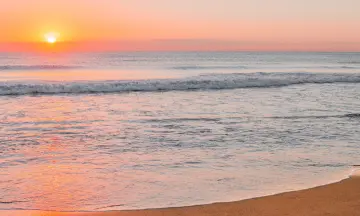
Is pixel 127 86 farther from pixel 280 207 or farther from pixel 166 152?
pixel 280 207

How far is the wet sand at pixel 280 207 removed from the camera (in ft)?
16.6

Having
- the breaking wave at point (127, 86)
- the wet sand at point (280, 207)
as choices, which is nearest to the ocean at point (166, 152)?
the wet sand at point (280, 207)

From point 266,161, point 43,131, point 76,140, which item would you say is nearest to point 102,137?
point 76,140

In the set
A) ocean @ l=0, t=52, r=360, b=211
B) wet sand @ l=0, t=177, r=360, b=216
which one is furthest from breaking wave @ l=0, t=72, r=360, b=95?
wet sand @ l=0, t=177, r=360, b=216

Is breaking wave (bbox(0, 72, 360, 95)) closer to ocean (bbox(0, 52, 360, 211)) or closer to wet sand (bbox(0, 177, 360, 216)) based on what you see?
ocean (bbox(0, 52, 360, 211))

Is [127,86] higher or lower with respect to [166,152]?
higher

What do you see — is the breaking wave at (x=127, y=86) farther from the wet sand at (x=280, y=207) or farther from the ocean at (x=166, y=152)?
the wet sand at (x=280, y=207)

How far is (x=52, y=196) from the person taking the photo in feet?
18.6

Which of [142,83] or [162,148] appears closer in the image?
[162,148]

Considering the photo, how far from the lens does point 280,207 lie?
5234 mm

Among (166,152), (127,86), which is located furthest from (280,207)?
(127,86)

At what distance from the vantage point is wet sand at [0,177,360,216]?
Result: 5074 millimetres

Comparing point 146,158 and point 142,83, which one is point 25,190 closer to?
point 146,158

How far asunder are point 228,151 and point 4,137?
473cm
